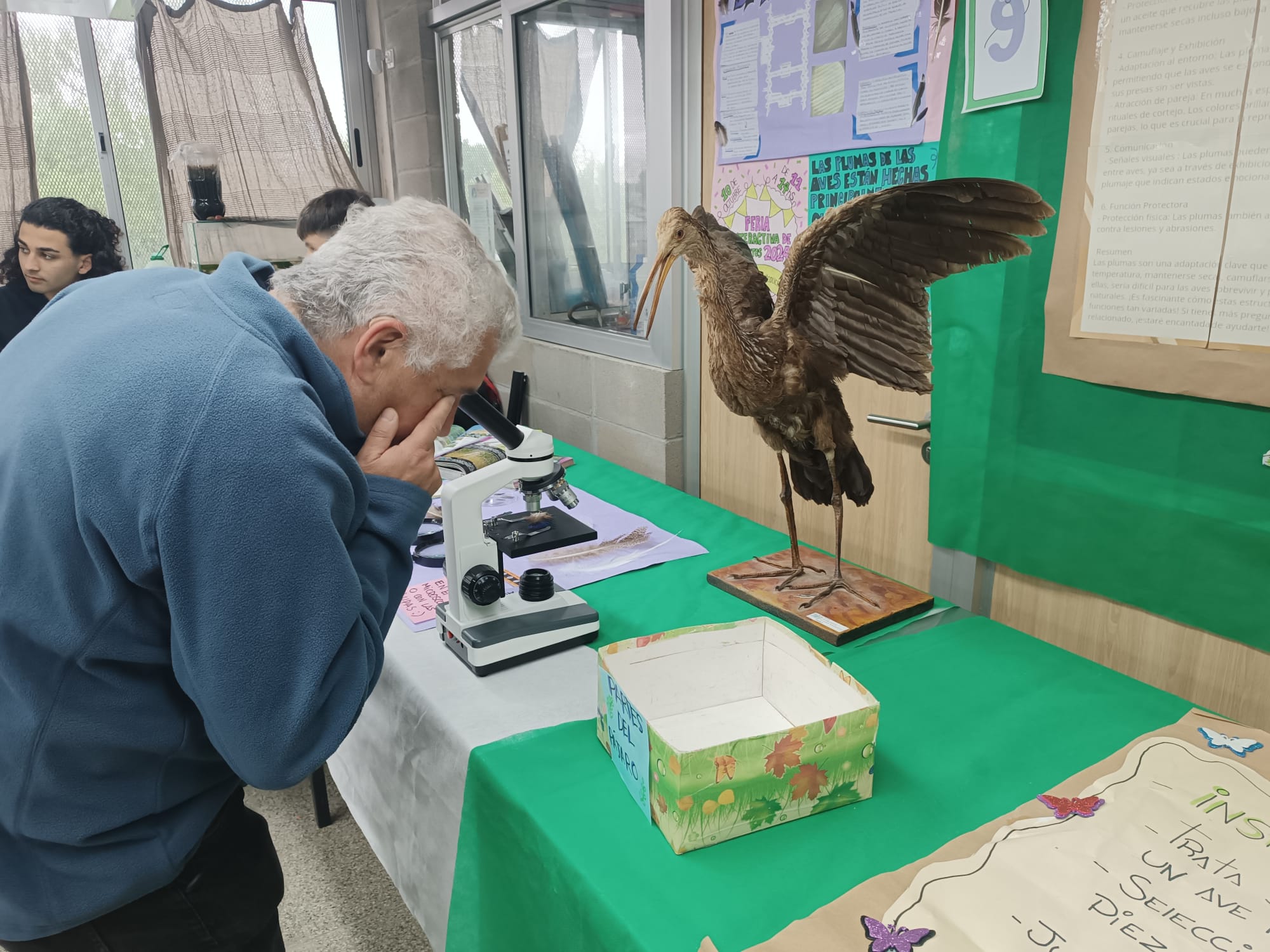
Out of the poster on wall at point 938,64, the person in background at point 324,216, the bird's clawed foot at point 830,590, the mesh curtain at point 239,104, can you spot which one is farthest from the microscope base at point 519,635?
the mesh curtain at point 239,104

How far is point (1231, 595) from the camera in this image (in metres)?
1.15

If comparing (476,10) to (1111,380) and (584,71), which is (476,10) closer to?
(584,71)

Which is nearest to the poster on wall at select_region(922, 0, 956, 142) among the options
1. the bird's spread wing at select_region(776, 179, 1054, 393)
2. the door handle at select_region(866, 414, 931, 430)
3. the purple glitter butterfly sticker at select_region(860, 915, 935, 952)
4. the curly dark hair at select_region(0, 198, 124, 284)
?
the bird's spread wing at select_region(776, 179, 1054, 393)

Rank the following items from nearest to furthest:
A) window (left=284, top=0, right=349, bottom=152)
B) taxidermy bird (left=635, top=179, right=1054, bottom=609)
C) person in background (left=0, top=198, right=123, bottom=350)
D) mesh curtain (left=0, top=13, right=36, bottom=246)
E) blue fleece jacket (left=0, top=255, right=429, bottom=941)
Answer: blue fleece jacket (left=0, top=255, right=429, bottom=941) → taxidermy bird (left=635, top=179, right=1054, bottom=609) → person in background (left=0, top=198, right=123, bottom=350) → mesh curtain (left=0, top=13, right=36, bottom=246) → window (left=284, top=0, right=349, bottom=152)

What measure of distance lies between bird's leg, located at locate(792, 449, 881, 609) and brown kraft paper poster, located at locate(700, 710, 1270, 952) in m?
0.51

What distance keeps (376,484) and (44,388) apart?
1.00 feet

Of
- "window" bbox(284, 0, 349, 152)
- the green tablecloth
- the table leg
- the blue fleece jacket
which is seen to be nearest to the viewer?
the blue fleece jacket

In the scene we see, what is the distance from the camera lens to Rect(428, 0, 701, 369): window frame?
2.02 metres

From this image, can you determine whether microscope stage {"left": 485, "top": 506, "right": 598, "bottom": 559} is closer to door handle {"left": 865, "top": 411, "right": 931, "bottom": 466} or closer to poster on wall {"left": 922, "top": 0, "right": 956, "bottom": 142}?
door handle {"left": 865, "top": 411, "right": 931, "bottom": 466}

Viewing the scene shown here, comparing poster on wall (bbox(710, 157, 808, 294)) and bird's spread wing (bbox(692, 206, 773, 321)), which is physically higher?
poster on wall (bbox(710, 157, 808, 294))

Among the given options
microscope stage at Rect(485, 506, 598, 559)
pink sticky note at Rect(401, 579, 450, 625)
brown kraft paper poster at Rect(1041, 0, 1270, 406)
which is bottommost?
pink sticky note at Rect(401, 579, 450, 625)

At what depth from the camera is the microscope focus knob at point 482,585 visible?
1.25m

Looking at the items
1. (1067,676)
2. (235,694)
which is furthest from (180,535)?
(1067,676)

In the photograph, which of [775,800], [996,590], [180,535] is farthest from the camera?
[996,590]
